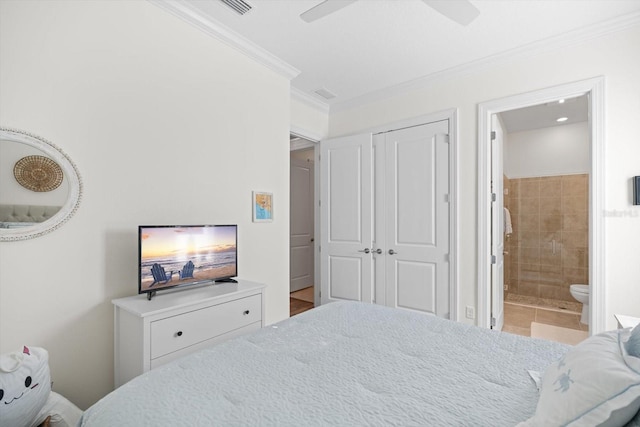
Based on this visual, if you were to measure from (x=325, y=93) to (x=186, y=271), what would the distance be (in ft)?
8.45

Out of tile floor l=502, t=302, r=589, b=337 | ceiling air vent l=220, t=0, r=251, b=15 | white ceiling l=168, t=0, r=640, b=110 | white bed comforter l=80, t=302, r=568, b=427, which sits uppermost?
ceiling air vent l=220, t=0, r=251, b=15

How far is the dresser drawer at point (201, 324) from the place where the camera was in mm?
1718

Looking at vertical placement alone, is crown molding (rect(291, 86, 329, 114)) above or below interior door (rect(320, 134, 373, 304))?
above

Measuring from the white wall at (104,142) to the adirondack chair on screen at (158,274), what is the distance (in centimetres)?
20

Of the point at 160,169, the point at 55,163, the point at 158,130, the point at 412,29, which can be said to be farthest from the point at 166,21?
the point at 412,29

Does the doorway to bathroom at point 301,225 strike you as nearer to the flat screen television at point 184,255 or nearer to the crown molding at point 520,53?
the crown molding at point 520,53

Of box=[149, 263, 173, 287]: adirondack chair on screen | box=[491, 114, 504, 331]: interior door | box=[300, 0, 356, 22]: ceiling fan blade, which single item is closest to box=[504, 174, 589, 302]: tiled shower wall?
box=[491, 114, 504, 331]: interior door

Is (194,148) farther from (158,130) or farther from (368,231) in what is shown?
(368,231)

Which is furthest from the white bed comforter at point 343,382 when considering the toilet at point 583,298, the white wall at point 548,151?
the white wall at point 548,151

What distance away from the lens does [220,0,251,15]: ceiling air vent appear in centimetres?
210

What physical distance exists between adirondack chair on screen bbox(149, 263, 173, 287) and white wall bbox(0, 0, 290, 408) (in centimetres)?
20

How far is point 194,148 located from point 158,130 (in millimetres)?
275

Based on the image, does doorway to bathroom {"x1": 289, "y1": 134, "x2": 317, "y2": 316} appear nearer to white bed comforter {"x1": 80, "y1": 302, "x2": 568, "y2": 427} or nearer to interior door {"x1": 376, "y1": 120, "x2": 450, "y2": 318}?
interior door {"x1": 376, "y1": 120, "x2": 450, "y2": 318}

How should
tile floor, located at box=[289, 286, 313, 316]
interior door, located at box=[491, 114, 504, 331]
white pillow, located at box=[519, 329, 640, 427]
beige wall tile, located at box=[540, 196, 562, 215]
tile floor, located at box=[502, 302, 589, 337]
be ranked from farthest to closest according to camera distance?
beige wall tile, located at box=[540, 196, 562, 215], tile floor, located at box=[289, 286, 313, 316], tile floor, located at box=[502, 302, 589, 337], interior door, located at box=[491, 114, 504, 331], white pillow, located at box=[519, 329, 640, 427]
